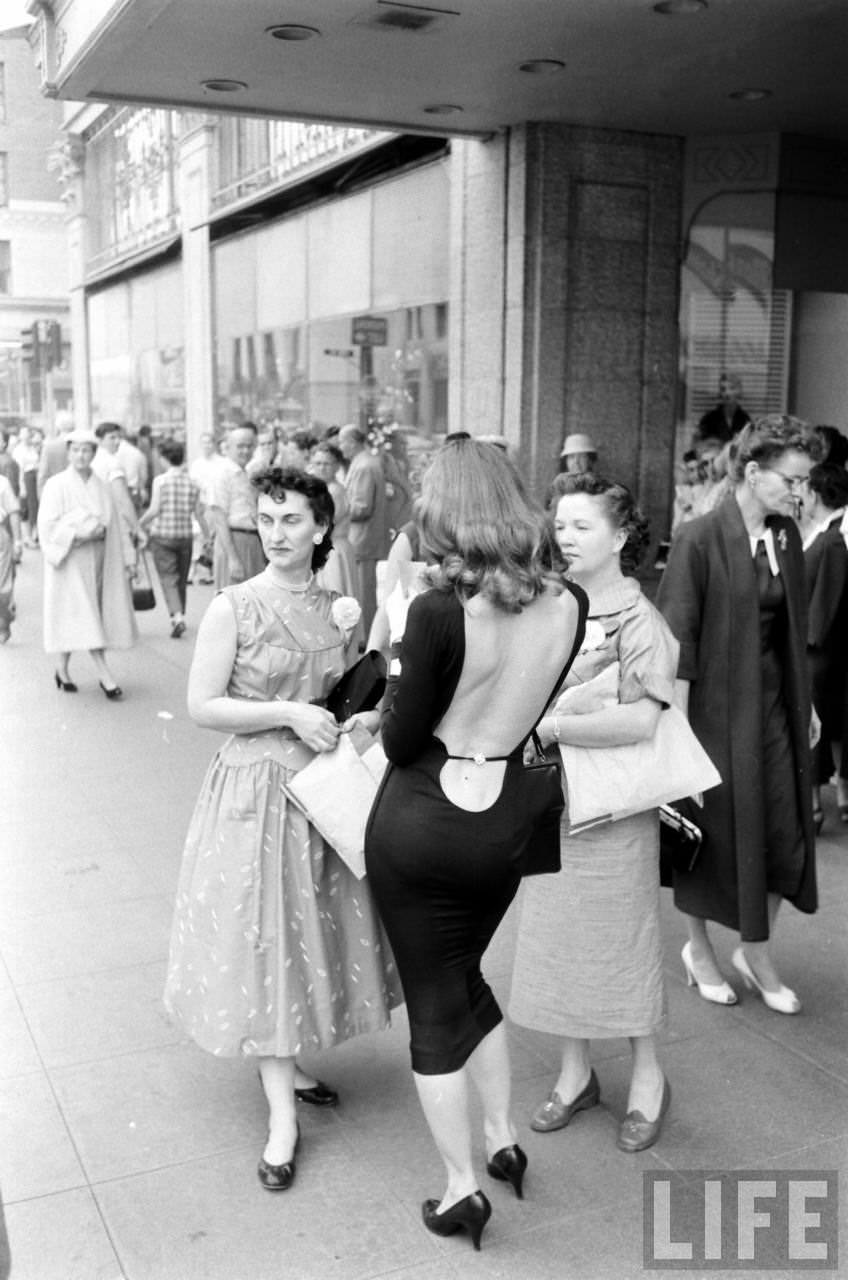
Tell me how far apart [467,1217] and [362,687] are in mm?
1234

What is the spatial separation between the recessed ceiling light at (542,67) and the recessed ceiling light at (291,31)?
1340mm

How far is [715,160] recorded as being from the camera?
1027 centimetres

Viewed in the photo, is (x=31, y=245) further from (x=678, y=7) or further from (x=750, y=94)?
(x=678, y=7)

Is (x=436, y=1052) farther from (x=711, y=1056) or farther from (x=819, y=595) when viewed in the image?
(x=819, y=595)

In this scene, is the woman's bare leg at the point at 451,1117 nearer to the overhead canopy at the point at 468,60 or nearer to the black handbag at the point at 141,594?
the overhead canopy at the point at 468,60

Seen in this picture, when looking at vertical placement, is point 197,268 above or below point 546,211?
above

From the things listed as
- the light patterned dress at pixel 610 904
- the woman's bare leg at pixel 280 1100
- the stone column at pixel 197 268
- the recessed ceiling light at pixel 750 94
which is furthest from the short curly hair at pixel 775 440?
the stone column at pixel 197 268

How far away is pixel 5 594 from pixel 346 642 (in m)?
7.22

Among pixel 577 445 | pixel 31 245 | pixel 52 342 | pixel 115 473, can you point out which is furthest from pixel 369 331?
pixel 31 245

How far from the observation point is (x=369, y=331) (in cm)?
1348

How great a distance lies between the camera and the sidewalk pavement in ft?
9.56

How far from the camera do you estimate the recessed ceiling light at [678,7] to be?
6.69m

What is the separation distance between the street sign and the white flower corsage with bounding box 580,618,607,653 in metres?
10.2

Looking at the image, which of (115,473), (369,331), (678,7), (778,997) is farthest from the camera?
(369,331)
